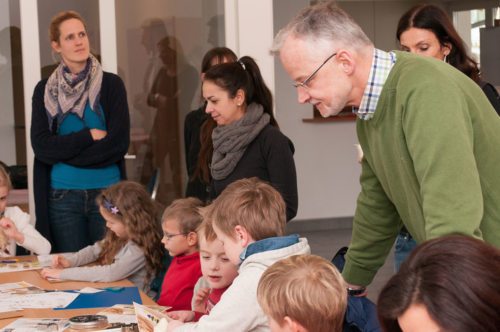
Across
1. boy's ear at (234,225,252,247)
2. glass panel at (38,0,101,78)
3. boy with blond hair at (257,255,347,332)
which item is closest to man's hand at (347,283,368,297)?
boy with blond hair at (257,255,347,332)

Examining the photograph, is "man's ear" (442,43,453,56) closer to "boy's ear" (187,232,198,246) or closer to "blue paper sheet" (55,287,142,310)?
"boy's ear" (187,232,198,246)

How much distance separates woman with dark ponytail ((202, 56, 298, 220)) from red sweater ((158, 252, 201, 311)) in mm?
400

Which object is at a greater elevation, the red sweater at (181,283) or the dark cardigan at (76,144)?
the dark cardigan at (76,144)

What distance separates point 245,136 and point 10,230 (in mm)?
1434

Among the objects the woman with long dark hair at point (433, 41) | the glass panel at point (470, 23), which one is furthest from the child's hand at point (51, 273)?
the glass panel at point (470, 23)

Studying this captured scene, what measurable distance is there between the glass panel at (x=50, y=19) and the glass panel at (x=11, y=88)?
149 millimetres

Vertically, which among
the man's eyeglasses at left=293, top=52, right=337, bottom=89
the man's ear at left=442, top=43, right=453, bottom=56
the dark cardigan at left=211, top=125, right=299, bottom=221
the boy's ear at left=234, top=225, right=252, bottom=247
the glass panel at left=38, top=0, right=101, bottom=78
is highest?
the glass panel at left=38, top=0, right=101, bottom=78

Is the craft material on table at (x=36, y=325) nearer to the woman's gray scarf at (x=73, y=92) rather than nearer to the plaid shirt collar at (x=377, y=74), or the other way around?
the plaid shirt collar at (x=377, y=74)

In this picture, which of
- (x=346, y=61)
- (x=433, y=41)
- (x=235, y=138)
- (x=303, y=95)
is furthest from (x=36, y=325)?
(x=433, y=41)

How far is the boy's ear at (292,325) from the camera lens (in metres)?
2.24

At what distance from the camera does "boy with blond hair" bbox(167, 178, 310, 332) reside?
104 inches

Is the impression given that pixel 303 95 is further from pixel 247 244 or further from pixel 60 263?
pixel 60 263

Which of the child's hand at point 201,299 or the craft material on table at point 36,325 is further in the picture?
the child's hand at point 201,299

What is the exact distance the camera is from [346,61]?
215 centimetres
